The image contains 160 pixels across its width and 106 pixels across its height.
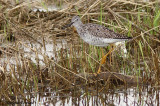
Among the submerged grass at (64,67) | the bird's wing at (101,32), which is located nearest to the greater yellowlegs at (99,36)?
the bird's wing at (101,32)

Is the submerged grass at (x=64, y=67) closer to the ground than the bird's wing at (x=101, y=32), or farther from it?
closer to the ground

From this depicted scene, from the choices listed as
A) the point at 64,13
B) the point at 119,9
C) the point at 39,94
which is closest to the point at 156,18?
the point at 119,9

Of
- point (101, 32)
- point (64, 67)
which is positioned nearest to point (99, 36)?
point (101, 32)

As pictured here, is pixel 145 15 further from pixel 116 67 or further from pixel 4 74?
pixel 4 74

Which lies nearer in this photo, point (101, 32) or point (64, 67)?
point (64, 67)

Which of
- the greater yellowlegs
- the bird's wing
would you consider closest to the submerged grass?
the greater yellowlegs

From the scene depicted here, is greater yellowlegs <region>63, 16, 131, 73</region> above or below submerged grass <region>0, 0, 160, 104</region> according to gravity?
above

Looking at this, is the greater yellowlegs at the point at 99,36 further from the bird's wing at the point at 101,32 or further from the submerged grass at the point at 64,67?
the submerged grass at the point at 64,67

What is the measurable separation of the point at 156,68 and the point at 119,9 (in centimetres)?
368

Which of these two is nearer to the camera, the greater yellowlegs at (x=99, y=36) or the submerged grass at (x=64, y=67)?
the submerged grass at (x=64, y=67)

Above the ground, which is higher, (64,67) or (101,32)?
(101,32)

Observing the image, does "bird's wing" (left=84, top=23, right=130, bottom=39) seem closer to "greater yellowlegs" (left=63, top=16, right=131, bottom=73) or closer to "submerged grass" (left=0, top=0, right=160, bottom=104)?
"greater yellowlegs" (left=63, top=16, right=131, bottom=73)

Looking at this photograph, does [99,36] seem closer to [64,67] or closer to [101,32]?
[101,32]

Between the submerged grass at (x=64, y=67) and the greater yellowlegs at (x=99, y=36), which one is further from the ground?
the greater yellowlegs at (x=99, y=36)
